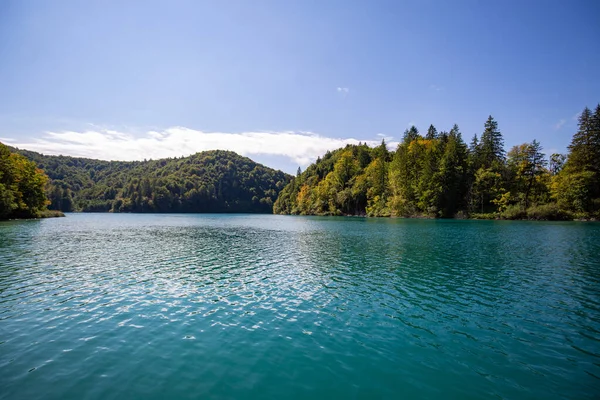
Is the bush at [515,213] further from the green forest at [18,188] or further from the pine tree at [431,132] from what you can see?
the green forest at [18,188]

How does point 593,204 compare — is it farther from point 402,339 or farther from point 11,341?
point 11,341

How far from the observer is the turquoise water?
8.51m

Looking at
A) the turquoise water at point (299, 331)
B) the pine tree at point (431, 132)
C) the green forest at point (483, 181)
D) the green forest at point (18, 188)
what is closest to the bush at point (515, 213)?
the green forest at point (483, 181)

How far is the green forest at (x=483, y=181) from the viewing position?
84.9 metres

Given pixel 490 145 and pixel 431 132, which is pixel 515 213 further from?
pixel 431 132

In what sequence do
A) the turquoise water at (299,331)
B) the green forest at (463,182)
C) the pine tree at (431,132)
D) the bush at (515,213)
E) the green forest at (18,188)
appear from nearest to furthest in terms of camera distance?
1. the turquoise water at (299,331)
2. the green forest at (18,188)
3. the green forest at (463,182)
4. the bush at (515,213)
5. the pine tree at (431,132)

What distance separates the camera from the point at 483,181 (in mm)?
101250

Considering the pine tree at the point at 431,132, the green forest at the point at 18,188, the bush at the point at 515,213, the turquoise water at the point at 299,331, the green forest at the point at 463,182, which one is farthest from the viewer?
the pine tree at the point at 431,132

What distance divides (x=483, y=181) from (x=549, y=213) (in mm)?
20654

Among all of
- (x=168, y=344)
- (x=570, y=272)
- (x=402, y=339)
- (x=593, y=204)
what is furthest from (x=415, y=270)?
(x=593, y=204)

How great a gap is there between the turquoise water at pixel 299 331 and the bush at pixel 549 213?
76995mm

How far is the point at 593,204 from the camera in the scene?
81688mm

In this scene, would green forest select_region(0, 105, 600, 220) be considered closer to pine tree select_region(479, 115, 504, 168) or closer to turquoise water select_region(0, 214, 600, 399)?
pine tree select_region(479, 115, 504, 168)

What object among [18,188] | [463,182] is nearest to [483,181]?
[463,182]
